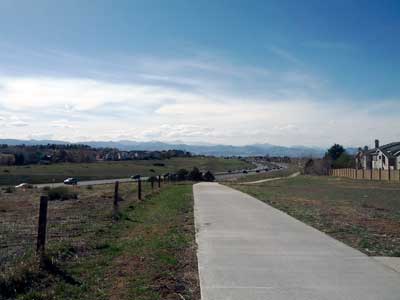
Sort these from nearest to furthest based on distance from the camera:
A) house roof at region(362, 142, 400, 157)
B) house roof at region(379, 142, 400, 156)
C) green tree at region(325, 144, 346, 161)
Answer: house roof at region(362, 142, 400, 157) < house roof at region(379, 142, 400, 156) < green tree at region(325, 144, 346, 161)

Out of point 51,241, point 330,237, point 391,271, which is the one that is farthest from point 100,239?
point 391,271

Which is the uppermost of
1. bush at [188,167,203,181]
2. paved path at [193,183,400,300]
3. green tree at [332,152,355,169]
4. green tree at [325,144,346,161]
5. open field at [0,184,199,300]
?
green tree at [325,144,346,161]

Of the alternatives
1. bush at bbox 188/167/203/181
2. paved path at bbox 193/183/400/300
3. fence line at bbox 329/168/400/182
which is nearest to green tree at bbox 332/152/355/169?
fence line at bbox 329/168/400/182

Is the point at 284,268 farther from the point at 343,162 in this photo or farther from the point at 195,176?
the point at 343,162

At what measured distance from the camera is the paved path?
21.7 ft

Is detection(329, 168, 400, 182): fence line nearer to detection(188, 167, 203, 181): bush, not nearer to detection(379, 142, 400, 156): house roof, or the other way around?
detection(379, 142, 400, 156): house roof

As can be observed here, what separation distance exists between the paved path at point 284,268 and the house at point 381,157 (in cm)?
7069

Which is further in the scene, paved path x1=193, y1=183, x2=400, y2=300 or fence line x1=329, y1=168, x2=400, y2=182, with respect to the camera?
fence line x1=329, y1=168, x2=400, y2=182

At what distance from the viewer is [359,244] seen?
1056cm

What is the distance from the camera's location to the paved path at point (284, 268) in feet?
21.7

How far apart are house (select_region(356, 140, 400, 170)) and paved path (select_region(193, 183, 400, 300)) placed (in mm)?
70690

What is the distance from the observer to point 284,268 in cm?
805

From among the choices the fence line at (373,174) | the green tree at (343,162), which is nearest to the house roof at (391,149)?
the fence line at (373,174)

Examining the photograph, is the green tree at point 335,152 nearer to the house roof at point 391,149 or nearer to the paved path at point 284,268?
the house roof at point 391,149
